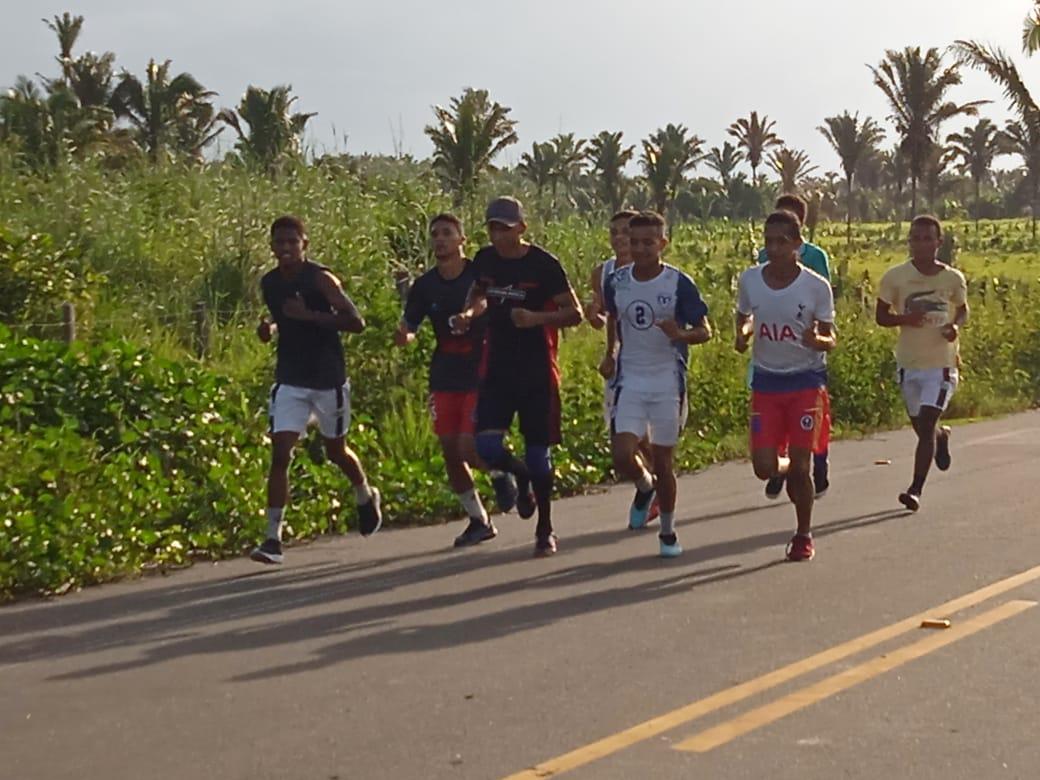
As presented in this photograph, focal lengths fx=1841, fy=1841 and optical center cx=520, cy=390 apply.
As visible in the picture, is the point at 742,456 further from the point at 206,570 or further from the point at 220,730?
the point at 220,730

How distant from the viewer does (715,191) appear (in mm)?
82688

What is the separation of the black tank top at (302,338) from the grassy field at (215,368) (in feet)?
4.22

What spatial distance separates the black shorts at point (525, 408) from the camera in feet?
33.9

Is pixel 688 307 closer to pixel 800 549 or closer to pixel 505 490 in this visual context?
pixel 800 549

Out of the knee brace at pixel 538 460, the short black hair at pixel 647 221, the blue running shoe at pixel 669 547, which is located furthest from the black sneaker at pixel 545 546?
the short black hair at pixel 647 221

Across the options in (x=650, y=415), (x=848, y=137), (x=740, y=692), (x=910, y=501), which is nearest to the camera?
(x=740, y=692)

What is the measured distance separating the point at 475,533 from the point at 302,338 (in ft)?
5.61

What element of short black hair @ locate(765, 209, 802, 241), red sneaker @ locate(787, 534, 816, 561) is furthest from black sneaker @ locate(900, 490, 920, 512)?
short black hair @ locate(765, 209, 802, 241)

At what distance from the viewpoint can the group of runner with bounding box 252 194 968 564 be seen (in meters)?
9.99

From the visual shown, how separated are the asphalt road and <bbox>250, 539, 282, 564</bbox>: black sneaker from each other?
88 millimetres

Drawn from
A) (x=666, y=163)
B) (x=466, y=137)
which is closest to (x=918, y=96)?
(x=666, y=163)

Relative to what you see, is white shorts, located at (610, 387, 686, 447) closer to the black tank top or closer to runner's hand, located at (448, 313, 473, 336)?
runner's hand, located at (448, 313, 473, 336)

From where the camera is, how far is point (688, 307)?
32.6 feet

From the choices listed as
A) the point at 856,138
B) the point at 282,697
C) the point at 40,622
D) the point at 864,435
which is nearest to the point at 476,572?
the point at 40,622
